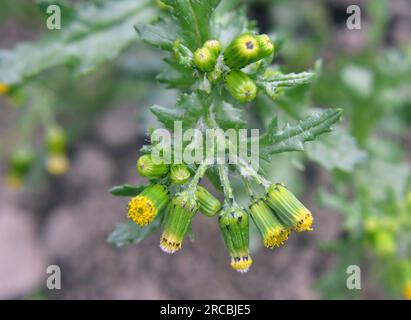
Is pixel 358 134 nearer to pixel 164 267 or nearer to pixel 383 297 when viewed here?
pixel 383 297

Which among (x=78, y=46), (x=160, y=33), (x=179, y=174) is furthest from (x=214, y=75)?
(x=78, y=46)

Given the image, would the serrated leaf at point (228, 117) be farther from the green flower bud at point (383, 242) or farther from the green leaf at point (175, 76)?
the green flower bud at point (383, 242)

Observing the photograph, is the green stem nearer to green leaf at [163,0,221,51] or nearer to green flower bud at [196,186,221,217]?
green flower bud at [196,186,221,217]

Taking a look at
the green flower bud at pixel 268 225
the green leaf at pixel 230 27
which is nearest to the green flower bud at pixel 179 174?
the green flower bud at pixel 268 225

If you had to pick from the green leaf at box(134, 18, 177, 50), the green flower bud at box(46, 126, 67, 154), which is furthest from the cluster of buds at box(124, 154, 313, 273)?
the green flower bud at box(46, 126, 67, 154)

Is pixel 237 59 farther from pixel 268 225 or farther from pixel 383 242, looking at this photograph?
pixel 383 242
